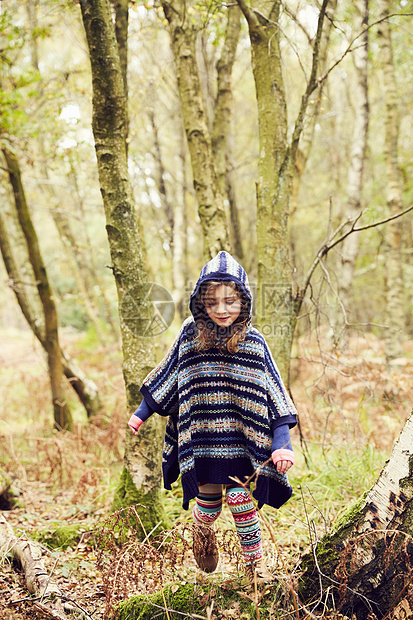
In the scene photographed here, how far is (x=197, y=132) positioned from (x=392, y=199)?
419 centimetres

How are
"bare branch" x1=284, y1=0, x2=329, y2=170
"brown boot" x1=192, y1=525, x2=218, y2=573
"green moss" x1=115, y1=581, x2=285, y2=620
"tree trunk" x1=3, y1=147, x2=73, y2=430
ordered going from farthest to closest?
"tree trunk" x1=3, y1=147, x2=73, y2=430 < "bare branch" x1=284, y1=0, x2=329, y2=170 < "brown boot" x1=192, y1=525, x2=218, y2=573 < "green moss" x1=115, y1=581, x2=285, y2=620

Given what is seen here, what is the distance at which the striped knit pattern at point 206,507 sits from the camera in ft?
8.48

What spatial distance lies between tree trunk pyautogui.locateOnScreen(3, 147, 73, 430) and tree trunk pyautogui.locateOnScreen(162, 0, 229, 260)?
2292 mm

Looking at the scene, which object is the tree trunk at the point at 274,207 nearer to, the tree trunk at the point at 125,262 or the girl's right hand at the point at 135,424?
the tree trunk at the point at 125,262

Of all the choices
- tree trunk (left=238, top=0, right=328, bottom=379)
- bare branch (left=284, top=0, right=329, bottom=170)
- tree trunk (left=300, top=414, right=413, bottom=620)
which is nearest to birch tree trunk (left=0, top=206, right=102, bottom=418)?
tree trunk (left=238, top=0, right=328, bottom=379)

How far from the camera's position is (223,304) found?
2.39 m

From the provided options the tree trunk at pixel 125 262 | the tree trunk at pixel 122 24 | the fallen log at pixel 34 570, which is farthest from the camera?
the tree trunk at pixel 122 24

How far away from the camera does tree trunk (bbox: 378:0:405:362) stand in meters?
6.91

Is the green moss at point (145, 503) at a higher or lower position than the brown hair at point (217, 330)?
lower

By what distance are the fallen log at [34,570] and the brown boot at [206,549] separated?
760mm

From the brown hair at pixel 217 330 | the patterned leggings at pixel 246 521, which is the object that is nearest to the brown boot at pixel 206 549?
the patterned leggings at pixel 246 521

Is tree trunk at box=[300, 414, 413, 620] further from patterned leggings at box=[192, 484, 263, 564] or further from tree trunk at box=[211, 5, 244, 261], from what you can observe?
tree trunk at box=[211, 5, 244, 261]

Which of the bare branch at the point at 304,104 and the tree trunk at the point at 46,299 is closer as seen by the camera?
the bare branch at the point at 304,104

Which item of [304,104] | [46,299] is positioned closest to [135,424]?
[304,104]
